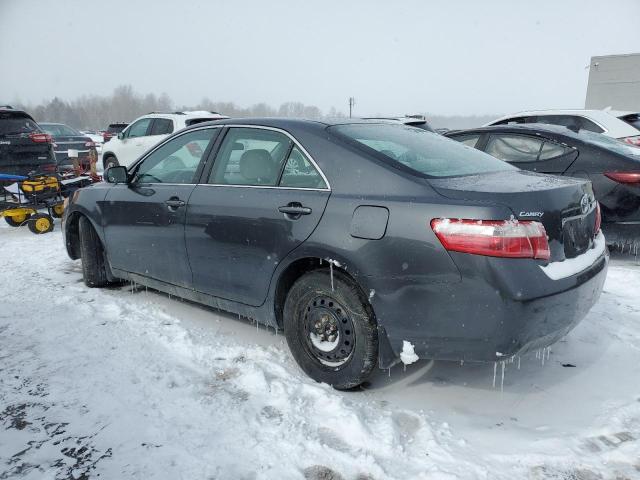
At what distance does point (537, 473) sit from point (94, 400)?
237cm

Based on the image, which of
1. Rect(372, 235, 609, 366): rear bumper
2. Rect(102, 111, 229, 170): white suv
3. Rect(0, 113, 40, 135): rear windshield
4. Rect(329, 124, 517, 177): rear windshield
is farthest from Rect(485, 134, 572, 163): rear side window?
Rect(0, 113, 40, 135): rear windshield

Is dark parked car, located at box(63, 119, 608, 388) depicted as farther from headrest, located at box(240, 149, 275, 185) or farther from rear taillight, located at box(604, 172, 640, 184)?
rear taillight, located at box(604, 172, 640, 184)

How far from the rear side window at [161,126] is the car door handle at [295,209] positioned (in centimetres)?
950

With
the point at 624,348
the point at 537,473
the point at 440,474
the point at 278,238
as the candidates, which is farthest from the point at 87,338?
the point at 624,348

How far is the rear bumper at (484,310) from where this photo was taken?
232 cm

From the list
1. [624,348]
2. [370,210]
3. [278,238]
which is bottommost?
[624,348]

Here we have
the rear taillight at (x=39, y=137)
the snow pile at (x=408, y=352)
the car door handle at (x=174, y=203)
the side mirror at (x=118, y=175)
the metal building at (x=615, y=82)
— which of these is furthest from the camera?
the metal building at (x=615, y=82)

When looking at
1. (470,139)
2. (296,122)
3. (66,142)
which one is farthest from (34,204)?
(66,142)

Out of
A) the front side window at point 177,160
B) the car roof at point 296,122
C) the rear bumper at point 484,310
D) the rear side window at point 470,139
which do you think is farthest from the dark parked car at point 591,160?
the front side window at point 177,160

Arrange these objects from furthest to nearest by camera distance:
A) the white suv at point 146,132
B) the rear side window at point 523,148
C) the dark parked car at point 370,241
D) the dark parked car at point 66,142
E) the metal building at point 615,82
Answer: the metal building at point 615,82 → the dark parked car at point 66,142 → the white suv at point 146,132 → the rear side window at point 523,148 → the dark parked car at point 370,241

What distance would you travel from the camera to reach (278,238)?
3.04 meters

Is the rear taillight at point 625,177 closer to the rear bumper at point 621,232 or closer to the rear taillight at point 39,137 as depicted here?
the rear bumper at point 621,232

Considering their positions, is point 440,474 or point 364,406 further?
point 364,406

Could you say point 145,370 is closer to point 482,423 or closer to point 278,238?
point 278,238
